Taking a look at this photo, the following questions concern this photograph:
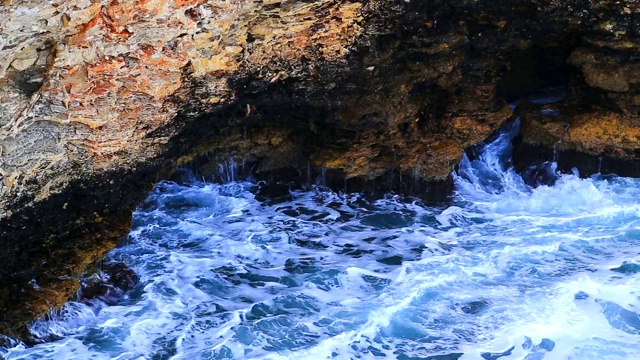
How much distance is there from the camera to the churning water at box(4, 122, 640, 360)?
720 cm

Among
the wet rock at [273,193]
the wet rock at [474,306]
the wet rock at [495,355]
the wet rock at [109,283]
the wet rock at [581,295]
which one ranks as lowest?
the wet rock at [495,355]

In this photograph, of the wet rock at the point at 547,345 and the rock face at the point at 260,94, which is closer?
the wet rock at the point at 547,345

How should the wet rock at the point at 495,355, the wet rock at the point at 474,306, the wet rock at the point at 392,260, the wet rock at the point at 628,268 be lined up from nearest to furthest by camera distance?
Result: the wet rock at the point at 495,355 → the wet rock at the point at 474,306 → the wet rock at the point at 628,268 → the wet rock at the point at 392,260

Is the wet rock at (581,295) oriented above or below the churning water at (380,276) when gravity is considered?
below

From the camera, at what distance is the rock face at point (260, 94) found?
7.36 m

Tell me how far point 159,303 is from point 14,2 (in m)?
3.55

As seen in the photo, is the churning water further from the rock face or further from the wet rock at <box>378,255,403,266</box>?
the rock face

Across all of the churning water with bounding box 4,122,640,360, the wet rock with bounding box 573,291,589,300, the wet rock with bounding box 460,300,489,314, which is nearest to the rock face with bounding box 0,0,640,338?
the churning water with bounding box 4,122,640,360

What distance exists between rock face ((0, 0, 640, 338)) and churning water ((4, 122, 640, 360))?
22.1 inches

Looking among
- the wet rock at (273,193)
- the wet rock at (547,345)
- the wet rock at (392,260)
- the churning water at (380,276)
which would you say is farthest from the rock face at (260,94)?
the wet rock at (547,345)

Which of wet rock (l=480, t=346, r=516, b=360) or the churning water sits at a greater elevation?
the churning water

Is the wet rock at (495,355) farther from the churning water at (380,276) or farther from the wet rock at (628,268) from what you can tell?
the wet rock at (628,268)

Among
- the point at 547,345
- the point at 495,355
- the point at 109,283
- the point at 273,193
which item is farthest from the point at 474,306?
the point at 109,283

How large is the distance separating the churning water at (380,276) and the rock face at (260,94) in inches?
22.1
